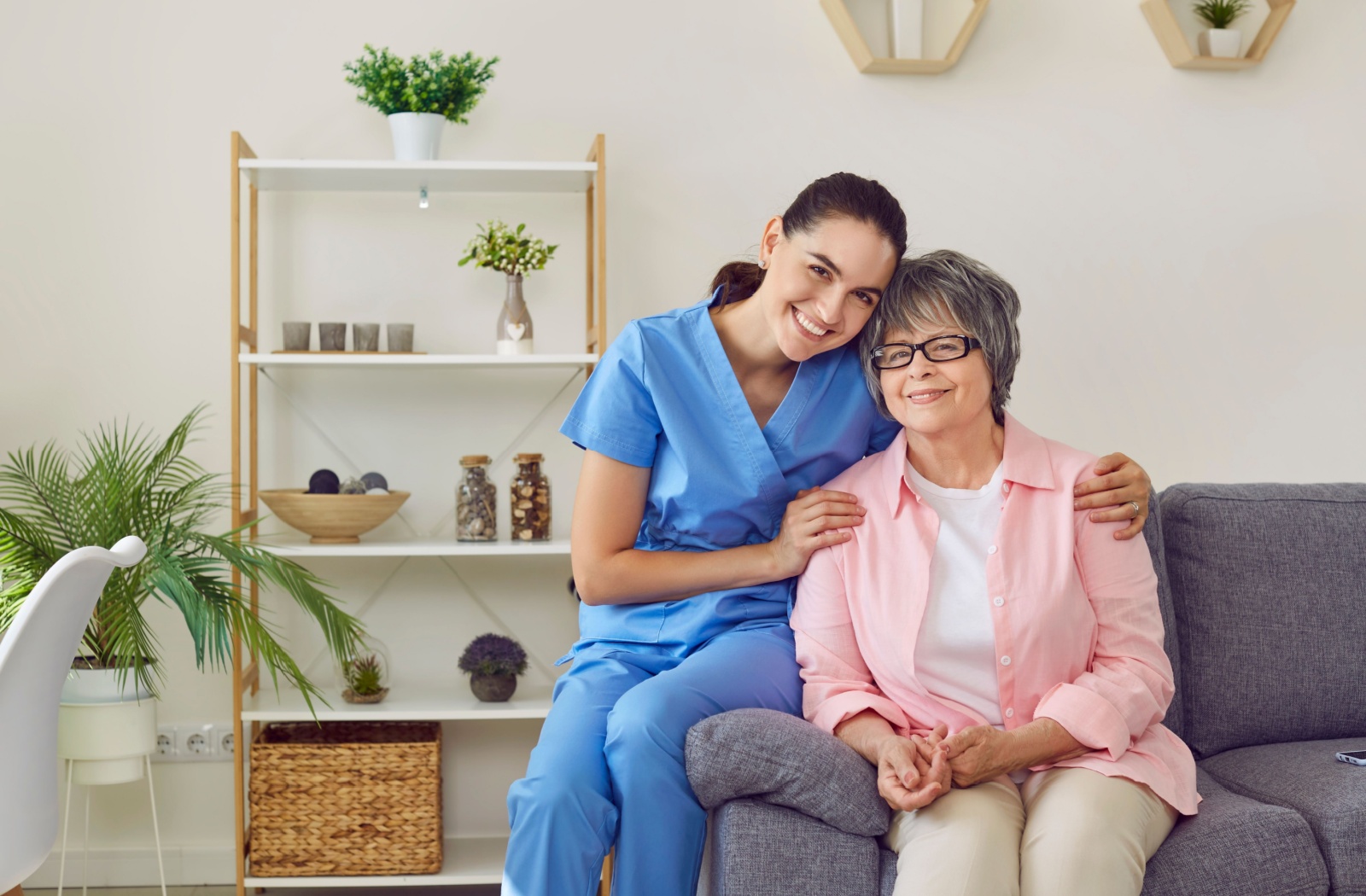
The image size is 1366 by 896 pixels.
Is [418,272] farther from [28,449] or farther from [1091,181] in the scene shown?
[1091,181]

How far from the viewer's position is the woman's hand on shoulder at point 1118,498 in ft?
4.68

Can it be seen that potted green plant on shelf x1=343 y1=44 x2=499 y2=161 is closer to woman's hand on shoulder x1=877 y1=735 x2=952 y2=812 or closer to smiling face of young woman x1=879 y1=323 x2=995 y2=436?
smiling face of young woman x1=879 y1=323 x2=995 y2=436

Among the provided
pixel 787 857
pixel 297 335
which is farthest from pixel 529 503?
pixel 787 857

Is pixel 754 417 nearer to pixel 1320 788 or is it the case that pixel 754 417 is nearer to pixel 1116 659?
pixel 1116 659

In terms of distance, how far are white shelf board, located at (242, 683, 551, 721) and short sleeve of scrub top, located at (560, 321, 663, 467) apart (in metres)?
0.81

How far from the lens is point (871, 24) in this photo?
99.3 inches

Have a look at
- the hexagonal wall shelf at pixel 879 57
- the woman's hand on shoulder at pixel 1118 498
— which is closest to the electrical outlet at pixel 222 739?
the woman's hand on shoulder at pixel 1118 498

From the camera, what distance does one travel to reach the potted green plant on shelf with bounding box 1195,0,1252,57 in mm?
2504

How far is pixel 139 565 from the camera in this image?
196 cm

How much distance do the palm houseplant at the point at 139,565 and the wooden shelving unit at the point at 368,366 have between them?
0.09 m

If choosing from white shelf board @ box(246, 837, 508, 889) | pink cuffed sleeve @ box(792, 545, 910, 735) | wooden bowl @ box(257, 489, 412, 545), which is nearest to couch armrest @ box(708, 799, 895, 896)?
pink cuffed sleeve @ box(792, 545, 910, 735)

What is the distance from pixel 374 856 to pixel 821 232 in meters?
1.51

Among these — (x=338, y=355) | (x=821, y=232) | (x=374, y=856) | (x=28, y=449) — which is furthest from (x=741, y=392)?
(x=28, y=449)

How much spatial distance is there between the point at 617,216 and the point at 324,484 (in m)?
0.87
